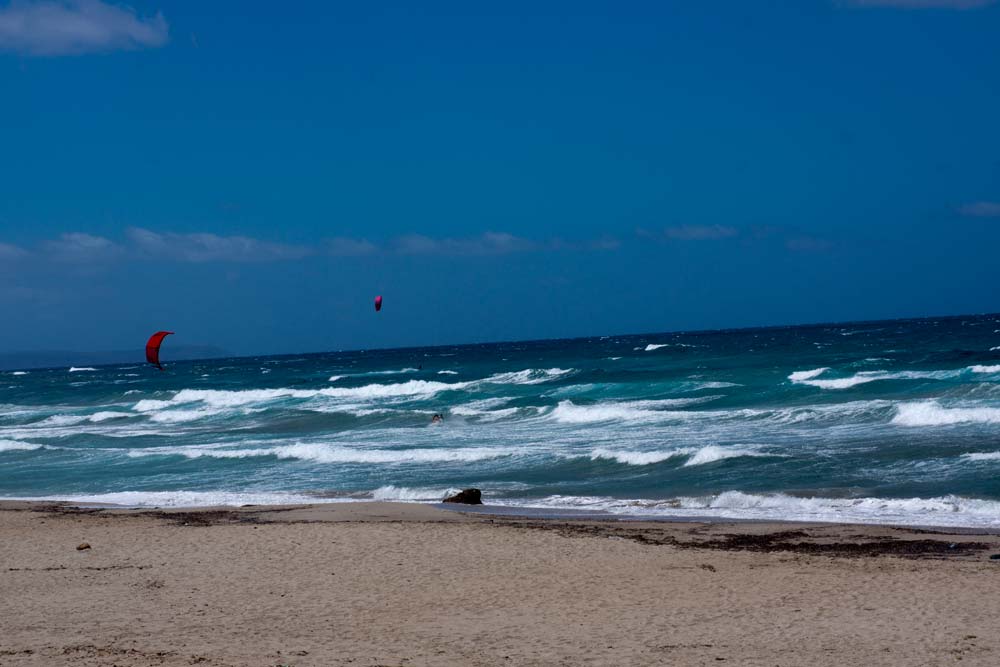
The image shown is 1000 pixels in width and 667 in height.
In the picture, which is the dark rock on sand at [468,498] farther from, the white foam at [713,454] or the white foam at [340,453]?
the white foam at [340,453]

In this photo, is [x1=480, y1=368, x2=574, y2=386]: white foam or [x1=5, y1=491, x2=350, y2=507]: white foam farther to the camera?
[x1=480, y1=368, x2=574, y2=386]: white foam

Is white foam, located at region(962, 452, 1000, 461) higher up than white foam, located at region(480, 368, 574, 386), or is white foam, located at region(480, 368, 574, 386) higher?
white foam, located at region(480, 368, 574, 386)

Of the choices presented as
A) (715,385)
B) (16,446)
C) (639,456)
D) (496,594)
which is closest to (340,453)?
(639,456)

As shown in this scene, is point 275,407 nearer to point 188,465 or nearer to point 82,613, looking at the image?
point 188,465

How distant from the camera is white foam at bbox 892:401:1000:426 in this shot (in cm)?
2167

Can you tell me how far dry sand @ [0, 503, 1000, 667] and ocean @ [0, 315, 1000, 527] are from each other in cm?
A: 263

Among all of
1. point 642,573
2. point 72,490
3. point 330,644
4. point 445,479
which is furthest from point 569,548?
point 72,490

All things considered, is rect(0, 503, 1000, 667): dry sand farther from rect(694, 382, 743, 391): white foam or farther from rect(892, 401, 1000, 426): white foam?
rect(694, 382, 743, 391): white foam

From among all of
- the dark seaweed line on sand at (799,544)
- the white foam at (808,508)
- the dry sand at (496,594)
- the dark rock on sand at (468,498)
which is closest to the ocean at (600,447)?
the white foam at (808,508)

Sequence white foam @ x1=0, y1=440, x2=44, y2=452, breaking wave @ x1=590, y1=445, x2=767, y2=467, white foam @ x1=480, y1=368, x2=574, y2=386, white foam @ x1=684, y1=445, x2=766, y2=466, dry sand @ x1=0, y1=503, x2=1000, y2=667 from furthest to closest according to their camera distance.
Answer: white foam @ x1=480, y1=368, x2=574, y2=386 → white foam @ x1=0, y1=440, x2=44, y2=452 → breaking wave @ x1=590, y1=445, x2=767, y2=467 → white foam @ x1=684, y1=445, x2=766, y2=466 → dry sand @ x1=0, y1=503, x2=1000, y2=667

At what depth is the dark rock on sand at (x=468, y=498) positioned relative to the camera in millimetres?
15438

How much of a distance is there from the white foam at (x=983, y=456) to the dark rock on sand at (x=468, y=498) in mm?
7625

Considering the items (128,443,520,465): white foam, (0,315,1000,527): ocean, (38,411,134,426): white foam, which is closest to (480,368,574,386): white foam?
(0,315,1000,527): ocean

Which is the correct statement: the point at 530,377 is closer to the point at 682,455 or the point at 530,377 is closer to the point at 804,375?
the point at 804,375
